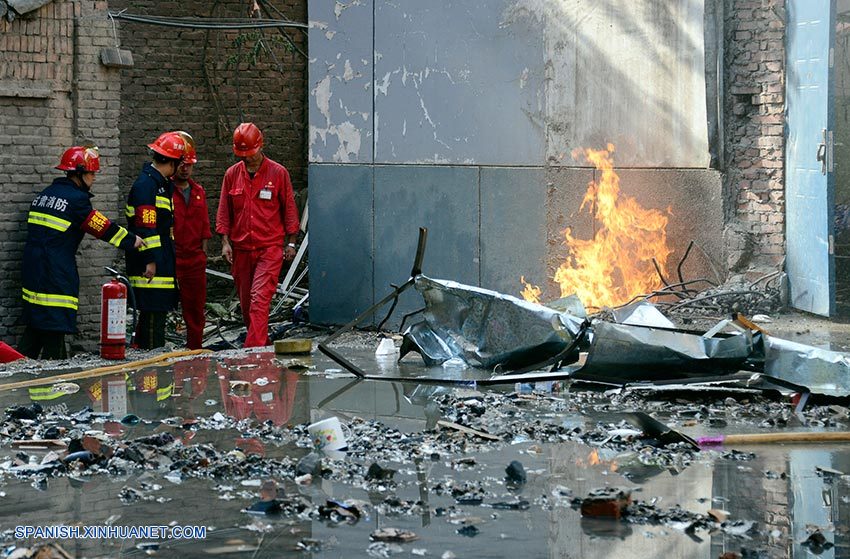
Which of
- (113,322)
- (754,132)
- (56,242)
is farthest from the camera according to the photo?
Answer: (754,132)

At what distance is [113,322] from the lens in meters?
9.23

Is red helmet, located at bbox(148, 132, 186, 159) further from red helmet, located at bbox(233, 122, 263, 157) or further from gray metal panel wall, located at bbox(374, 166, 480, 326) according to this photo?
gray metal panel wall, located at bbox(374, 166, 480, 326)

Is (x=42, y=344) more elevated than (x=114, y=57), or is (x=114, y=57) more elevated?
(x=114, y=57)

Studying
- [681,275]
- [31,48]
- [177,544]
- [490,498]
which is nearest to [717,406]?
→ [490,498]

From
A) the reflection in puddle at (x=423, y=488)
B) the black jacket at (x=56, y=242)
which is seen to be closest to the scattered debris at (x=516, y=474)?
the reflection in puddle at (x=423, y=488)

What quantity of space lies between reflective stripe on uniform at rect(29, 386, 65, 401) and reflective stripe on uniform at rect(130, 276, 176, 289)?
8.82 feet

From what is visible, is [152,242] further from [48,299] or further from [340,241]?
[340,241]

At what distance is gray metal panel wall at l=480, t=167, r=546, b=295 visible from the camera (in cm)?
1109

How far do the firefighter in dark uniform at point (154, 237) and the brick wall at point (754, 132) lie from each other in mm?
5455

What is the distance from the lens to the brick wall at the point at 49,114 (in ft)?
32.6

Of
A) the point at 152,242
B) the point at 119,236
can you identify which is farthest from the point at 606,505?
the point at 152,242

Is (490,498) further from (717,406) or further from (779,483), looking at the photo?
(717,406)

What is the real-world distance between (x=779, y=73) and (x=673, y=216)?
5.74 feet

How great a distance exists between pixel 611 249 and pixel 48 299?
5295 mm
